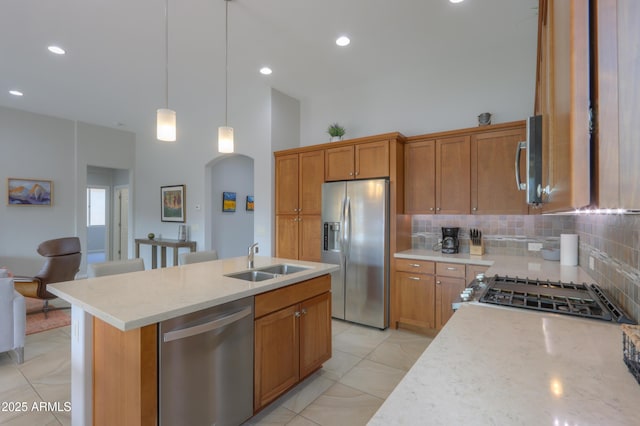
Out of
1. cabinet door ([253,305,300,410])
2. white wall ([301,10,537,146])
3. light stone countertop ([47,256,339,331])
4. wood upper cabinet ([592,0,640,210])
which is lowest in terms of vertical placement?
cabinet door ([253,305,300,410])

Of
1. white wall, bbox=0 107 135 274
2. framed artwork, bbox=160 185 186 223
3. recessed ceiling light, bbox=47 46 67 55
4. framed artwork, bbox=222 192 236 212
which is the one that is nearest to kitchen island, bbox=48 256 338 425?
recessed ceiling light, bbox=47 46 67 55

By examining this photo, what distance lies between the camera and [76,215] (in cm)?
605

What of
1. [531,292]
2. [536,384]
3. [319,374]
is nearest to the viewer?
[536,384]

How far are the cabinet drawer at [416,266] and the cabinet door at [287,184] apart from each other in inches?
64.3

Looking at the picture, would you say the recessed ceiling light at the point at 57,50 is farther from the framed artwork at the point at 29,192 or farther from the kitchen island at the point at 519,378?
the kitchen island at the point at 519,378

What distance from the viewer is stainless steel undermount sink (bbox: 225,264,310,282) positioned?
246 centimetres

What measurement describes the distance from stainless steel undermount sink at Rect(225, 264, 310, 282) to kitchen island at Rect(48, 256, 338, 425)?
23 centimetres

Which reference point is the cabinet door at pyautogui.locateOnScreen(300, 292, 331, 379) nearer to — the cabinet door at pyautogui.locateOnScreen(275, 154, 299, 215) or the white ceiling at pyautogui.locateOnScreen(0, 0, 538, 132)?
the cabinet door at pyautogui.locateOnScreen(275, 154, 299, 215)

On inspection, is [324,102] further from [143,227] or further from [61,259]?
[143,227]

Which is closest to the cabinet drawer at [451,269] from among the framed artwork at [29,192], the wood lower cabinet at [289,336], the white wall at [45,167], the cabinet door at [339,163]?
the wood lower cabinet at [289,336]

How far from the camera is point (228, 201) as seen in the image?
6.07m

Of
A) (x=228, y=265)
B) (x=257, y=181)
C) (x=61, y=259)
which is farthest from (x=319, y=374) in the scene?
(x=61, y=259)

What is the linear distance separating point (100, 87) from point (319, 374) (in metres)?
4.94

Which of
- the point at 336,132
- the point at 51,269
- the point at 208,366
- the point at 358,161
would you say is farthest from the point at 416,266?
the point at 51,269
